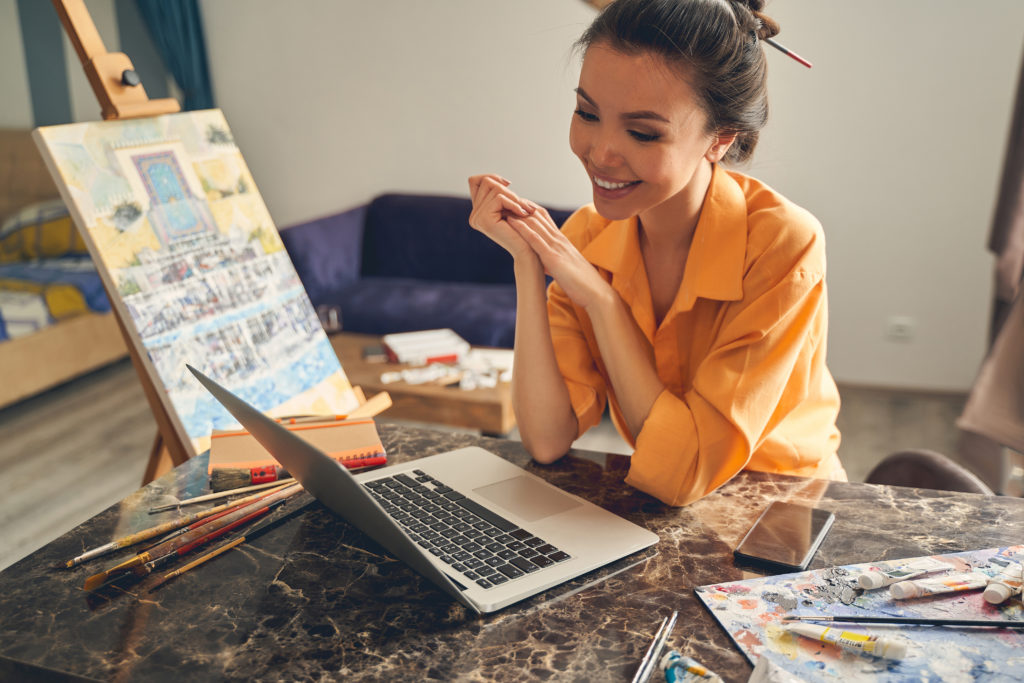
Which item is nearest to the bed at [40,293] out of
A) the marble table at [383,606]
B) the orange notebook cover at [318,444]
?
the orange notebook cover at [318,444]

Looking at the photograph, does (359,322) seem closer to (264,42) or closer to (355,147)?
(355,147)

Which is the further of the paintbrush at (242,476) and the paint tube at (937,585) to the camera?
the paintbrush at (242,476)

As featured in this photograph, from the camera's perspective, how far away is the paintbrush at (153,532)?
2.87ft

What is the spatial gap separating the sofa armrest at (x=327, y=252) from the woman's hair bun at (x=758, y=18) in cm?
271

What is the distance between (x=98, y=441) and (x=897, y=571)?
3.03 metres

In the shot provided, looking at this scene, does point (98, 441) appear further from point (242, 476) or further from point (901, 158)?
point (901, 158)

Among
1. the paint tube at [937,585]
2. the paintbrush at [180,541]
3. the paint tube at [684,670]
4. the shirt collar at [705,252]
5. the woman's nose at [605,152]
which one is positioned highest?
the woman's nose at [605,152]

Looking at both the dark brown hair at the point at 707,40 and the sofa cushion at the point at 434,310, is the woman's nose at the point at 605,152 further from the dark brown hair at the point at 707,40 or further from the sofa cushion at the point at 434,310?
the sofa cushion at the point at 434,310

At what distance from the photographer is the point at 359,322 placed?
3541 millimetres

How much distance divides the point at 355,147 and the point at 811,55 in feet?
7.56

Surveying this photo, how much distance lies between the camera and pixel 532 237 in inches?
46.8

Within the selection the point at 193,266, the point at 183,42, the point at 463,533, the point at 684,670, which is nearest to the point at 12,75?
the point at 183,42

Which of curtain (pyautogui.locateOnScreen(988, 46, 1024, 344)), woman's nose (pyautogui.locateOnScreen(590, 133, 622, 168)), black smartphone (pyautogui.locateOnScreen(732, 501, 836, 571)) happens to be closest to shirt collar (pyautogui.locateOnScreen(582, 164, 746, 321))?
woman's nose (pyautogui.locateOnScreen(590, 133, 622, 168))

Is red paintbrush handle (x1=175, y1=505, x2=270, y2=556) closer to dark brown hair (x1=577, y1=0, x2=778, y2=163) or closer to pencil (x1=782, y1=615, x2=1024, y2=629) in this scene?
pencil (x1=782, y1=615, x2=1024, y2=629)
